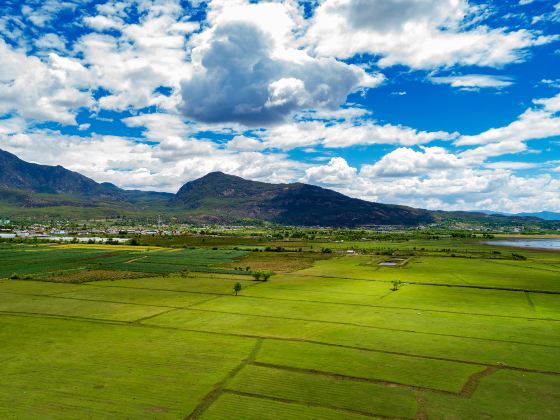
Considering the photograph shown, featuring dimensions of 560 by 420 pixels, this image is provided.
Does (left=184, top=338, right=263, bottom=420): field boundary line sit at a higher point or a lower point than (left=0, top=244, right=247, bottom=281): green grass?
higher

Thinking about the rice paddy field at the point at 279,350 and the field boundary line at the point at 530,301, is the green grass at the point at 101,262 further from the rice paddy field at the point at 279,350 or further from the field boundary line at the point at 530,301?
the field boundary line at the point at 530,301

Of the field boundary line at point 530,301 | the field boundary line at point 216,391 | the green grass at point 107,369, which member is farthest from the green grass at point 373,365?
the field boundary line at point 530,301

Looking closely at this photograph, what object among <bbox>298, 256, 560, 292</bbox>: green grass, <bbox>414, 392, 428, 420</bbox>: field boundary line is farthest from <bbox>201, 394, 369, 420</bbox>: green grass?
<bbox>298, 256, 560, 292</bbox>: green grass

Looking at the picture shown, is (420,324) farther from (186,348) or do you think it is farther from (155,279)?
A: (155,279)

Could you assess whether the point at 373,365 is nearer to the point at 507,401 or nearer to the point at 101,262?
the point at 507,401

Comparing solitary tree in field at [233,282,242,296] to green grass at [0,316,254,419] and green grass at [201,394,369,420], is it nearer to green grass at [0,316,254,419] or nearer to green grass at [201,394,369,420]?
green grass at [0,316,254,419]
